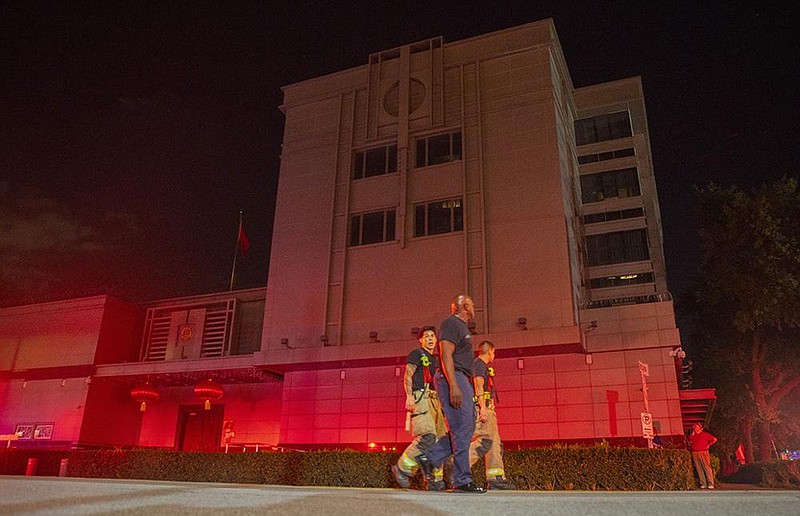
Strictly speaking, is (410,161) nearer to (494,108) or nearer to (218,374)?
(494,108)

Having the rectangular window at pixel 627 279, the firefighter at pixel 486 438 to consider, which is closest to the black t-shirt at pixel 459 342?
the firefighter at pixel 486 438

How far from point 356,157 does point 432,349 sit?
1796cm

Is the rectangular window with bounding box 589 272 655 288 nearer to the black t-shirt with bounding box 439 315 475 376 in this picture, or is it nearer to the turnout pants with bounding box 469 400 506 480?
the turnout pants with bounding box 469 400 506 480

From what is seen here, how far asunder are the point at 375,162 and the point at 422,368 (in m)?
17.7

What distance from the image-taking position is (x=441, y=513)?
3291 mm

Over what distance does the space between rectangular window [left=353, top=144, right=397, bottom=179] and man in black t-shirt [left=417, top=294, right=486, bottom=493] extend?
1758cm

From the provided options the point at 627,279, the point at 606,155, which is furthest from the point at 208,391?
the point at 606,155

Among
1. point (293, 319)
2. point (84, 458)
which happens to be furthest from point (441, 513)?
point (293, 319)

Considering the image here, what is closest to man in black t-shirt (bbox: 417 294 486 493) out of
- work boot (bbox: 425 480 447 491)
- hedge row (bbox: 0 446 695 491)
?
work boot (bbox: 425 480 447 491)

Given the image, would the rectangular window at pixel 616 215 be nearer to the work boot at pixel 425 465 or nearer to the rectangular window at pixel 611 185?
the rectangular window at pixel 611 185

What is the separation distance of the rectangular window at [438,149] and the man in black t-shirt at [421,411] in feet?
53.2

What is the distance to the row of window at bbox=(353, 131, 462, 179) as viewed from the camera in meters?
23.2

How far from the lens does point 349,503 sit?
337cm

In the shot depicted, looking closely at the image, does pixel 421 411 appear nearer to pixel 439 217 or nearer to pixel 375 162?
pixel 439 217
